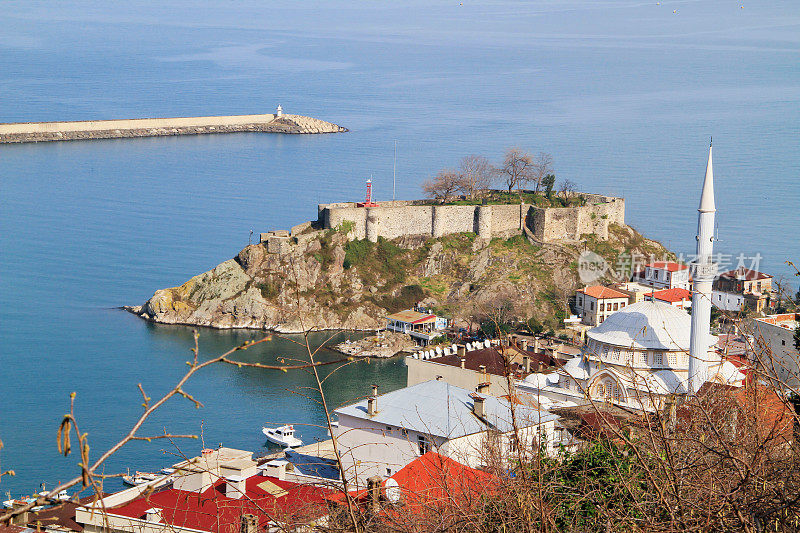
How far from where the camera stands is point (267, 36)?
150750 millimetres

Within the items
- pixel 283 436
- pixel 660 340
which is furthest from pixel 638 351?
pixel 283 436

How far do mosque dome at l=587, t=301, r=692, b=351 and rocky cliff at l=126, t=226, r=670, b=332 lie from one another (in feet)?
38.0

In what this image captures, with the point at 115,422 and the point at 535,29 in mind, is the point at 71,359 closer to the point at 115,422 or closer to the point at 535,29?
the point at 115,422

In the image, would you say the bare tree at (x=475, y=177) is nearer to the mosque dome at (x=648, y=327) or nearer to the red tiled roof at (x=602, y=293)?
the red tiled roof at (x=602, y=293)

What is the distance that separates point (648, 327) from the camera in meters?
19.8

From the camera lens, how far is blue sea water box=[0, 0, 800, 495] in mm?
26656

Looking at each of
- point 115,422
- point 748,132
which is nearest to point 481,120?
point 748,132

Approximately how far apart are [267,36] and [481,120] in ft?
272

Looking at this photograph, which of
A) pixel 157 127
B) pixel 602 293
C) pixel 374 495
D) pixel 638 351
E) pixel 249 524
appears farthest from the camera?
pixel 157 127

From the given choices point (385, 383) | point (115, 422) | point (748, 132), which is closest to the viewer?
point (115, 422)

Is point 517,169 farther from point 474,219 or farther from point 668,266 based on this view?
point 668,266

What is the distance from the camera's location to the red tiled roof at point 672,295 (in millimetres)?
30609

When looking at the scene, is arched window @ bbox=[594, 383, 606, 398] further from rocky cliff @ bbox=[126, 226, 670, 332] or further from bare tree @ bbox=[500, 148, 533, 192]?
bare tree @ bbox=[500, 148, 533, 192]

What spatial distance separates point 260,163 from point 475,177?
25868 millimetres
